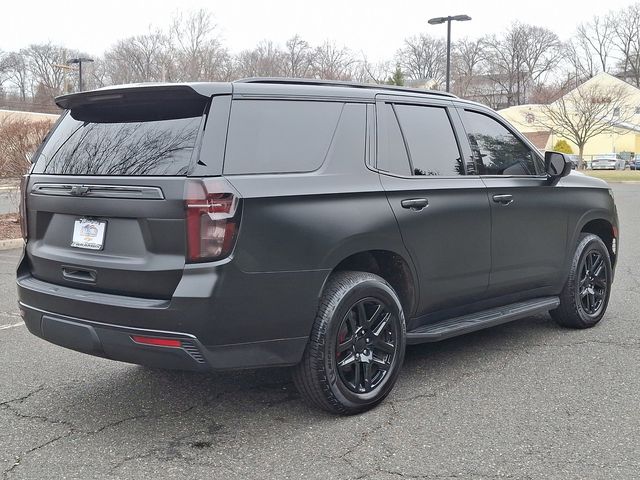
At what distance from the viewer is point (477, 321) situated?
467cm

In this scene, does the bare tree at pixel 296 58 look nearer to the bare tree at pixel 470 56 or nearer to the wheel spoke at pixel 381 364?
the bare tree at pixel 470 56

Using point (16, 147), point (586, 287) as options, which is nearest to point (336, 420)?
point (586, 287)

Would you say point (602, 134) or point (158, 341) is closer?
point (158, 341)

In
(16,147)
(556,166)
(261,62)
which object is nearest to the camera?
(556,166)

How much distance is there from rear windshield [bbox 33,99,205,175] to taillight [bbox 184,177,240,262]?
0.15m

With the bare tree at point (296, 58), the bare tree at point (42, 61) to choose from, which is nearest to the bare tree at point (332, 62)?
the bare tree at point (296, 58)

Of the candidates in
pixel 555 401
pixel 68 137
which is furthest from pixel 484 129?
pixel 68 137

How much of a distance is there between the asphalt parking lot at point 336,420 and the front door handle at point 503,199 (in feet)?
3.70

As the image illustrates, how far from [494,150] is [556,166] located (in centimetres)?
65

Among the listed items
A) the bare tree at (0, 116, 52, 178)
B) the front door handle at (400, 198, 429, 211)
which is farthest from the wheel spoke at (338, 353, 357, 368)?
the bare tree at (0, 116, 52, 178)

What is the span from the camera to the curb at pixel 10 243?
10789mm

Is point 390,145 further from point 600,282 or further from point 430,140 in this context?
point 600,282

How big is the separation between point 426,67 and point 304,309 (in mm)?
84981

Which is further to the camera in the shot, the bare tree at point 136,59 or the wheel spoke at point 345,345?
the bare tree at point 136,59
